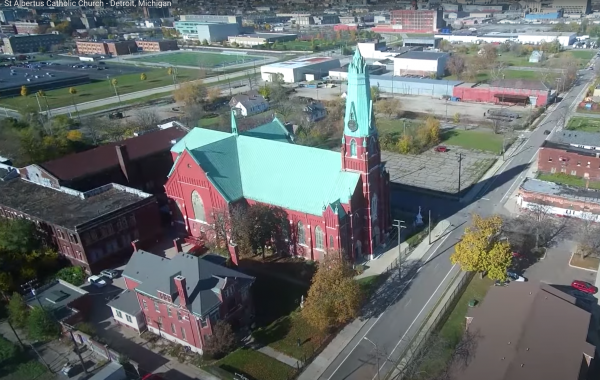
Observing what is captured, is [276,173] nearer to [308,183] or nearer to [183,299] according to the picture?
[308,183]

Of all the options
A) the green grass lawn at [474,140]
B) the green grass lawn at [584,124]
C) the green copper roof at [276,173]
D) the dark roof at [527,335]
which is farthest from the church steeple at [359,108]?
the green grass lawn at [584,124]

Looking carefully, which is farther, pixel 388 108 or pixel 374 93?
pixel 374 93

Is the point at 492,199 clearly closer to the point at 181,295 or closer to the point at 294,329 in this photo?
the point at 294,329

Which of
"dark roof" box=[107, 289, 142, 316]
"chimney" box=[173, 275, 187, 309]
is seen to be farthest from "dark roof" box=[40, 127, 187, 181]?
"chimney" box=[173, 275, 187, 309]

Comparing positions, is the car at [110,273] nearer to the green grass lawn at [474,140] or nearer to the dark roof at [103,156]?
the dark roof at [103,156]

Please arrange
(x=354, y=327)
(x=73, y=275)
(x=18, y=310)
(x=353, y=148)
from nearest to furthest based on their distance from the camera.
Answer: (x=354, y=327) < (x=18, y=310) < (x=353, y=148) < (x=73, y=275)

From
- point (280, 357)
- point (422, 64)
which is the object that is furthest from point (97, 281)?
point (422, 64)

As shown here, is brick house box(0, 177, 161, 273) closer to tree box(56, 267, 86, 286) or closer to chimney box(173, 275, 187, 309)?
tree box(56, 267, 86, 286)
